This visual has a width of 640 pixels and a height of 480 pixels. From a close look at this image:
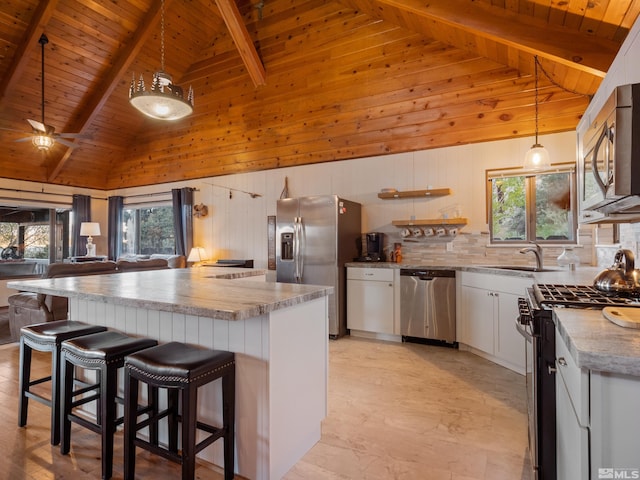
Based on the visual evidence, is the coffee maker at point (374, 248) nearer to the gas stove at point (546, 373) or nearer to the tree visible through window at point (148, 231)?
the gas stove at point (546, 373)

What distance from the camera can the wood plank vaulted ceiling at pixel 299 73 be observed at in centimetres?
312

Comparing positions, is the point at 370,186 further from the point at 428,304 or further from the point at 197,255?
the point at 197,255

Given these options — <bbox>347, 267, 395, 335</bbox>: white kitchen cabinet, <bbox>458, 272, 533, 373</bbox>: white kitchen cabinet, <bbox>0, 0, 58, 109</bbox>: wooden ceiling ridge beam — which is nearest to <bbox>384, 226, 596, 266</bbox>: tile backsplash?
<bbox>347, 267, 395, 335</bbox>: white kitchen cabinet

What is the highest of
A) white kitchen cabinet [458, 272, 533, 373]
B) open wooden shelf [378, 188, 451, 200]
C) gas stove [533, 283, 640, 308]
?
open wooden shelf [378, 188, 451, 200]

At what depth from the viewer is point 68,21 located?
182 inches

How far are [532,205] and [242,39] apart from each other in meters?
4.18

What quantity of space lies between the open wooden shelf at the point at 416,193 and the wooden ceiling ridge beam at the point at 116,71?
3967 millimetres

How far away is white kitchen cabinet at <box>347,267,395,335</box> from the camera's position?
4059 mm

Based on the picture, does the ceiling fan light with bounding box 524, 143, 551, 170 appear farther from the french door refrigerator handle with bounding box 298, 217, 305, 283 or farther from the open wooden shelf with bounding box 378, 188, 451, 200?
the french door refrigerator handle with bounding box 298, 217, 305, 283

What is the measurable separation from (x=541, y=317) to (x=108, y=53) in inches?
252

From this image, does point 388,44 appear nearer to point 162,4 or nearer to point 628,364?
point 162,4

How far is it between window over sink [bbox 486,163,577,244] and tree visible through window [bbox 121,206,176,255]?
578cm

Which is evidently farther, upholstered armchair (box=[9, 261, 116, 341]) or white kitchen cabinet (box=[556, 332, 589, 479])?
upholstered armchair (box=[9, 261, 116, 341])

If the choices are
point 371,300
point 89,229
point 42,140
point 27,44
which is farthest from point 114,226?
point 371,300
